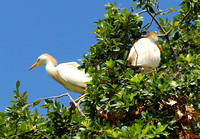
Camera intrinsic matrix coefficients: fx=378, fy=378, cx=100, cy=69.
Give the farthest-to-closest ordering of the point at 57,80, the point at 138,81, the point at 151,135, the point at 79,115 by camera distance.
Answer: the point at 57,80 < the point at 79,115 < the point at 138,81 < the point at 151,135

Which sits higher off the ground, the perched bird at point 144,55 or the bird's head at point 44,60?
the bird's head at point 44,60

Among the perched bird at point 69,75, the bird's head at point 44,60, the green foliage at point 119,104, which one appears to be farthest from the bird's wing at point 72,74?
the green foliage at point 119,104

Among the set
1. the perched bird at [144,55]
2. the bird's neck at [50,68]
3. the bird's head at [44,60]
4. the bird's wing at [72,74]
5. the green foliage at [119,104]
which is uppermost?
the bird's head at [44,60]

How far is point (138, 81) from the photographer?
3.76m

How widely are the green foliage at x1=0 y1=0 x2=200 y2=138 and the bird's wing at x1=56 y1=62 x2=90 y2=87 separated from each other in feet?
4.96

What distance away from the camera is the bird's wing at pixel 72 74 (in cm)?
617

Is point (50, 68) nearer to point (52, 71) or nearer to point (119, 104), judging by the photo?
point (52, 71)

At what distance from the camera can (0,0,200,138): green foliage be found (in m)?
3.76

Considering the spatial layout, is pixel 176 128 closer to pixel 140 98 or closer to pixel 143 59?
pixel 140 98

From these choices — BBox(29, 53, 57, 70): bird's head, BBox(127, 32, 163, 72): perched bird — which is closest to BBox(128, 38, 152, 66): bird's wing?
BBox(127, 32, 163, 72): perched bird

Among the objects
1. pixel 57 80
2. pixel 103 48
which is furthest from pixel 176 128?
pixel 57 80

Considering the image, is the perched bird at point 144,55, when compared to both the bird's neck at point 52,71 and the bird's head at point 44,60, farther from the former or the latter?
the bird's head at point 44,60

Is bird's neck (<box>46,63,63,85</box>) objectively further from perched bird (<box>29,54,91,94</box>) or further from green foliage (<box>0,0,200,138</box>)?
green foliage (<box>0,0,200,138</box>)

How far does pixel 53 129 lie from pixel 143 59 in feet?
4.57
